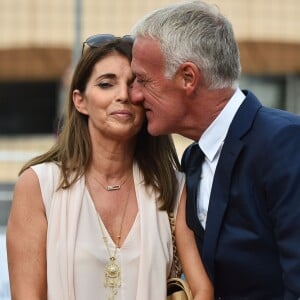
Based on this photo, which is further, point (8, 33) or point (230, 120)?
point (8, 33)

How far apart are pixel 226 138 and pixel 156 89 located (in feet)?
0.98

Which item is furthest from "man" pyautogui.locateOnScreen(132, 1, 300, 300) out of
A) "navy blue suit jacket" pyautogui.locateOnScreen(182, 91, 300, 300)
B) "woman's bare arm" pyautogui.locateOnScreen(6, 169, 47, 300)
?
"woman's bare arm" pyautogui.locateOnScreen(6, 169, 47, 300)

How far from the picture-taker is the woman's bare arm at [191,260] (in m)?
3.49

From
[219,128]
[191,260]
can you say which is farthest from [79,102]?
[191,260]

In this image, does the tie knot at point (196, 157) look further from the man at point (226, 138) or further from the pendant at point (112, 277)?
the pendant at point (112, 277)

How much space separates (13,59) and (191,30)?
28.7ft

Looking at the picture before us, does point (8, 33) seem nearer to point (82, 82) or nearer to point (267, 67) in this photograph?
point (267, 67)

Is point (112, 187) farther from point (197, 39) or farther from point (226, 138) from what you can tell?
point (197, 39)

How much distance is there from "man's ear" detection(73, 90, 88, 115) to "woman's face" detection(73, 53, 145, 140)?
0.10ft

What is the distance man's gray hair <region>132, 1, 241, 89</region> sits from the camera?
3.29 metres

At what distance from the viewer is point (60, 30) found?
11227mm

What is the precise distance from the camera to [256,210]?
3.27 meters

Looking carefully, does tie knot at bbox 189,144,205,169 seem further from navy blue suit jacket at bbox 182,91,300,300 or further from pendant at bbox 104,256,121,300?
pendant at bbox 104,256,121,300

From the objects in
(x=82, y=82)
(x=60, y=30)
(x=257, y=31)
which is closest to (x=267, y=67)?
(x=257, y=31)
